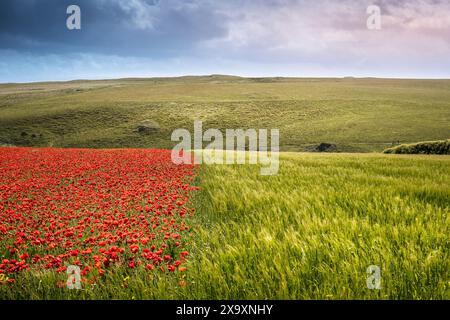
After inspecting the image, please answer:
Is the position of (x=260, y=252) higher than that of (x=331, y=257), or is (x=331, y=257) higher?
(x=331, y=257)

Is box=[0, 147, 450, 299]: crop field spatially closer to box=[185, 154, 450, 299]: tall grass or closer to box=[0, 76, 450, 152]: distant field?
box=[185, 154, 450, 299]: tall grass

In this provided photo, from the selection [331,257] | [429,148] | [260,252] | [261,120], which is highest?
[261,120]

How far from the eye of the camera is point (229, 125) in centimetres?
6316

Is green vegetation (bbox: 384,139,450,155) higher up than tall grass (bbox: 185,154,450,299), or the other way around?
tall grass (bbox: 185,154,450,299)

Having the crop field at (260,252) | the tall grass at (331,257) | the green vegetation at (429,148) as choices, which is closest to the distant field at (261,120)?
the green vegetation at (429,148)

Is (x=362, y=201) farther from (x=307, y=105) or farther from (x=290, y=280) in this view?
(x=307, y=105)

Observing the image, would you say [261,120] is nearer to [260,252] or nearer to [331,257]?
[260,252]

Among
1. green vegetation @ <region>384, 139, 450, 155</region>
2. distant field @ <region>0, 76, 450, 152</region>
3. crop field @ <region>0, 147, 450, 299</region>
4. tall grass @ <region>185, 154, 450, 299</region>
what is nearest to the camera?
tall grass @ <region>185, 154, 450, 299</region>

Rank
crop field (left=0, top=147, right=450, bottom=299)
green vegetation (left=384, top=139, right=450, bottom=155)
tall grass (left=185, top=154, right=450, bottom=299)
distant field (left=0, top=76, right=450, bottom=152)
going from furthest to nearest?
distant field (left=0, top=76, right=450, bottom=152), green vegetation (left=384, top=139, right=450, bottom=155), crop field (left=0, top=147, right=450, bottom=299), tall grass (left=185, top=154, right=450, bottom=299)

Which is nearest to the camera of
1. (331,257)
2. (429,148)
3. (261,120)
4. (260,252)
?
(331,257)

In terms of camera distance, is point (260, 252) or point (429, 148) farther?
point (429, 148)

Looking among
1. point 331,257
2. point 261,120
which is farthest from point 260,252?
point 261,120

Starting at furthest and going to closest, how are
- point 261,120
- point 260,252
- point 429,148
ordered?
point 261,120
point 429,148
point 260,252

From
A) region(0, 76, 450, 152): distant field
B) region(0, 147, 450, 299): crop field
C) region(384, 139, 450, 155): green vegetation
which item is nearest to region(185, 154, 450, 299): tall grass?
region(0, 147, 450, 299): crop field
